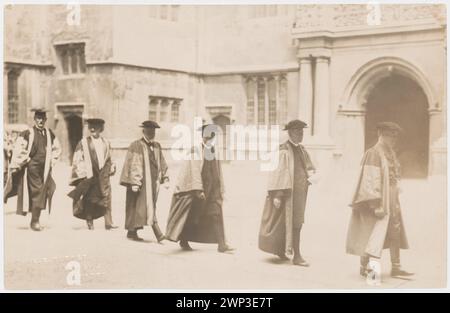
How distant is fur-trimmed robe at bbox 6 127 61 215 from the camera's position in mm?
10914

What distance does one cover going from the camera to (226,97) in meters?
16.3

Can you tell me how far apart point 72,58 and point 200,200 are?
7.89m

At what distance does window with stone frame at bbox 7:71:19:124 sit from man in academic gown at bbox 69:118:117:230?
633 cm

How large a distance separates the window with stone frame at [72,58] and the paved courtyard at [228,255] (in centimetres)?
570

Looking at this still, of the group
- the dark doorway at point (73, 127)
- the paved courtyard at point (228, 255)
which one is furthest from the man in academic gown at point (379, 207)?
the dark doorway at point (73, 127)

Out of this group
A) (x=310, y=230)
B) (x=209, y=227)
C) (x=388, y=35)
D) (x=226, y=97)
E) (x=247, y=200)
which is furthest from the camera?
(x=226, y=97)

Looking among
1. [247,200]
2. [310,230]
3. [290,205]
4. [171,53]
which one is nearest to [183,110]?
[171,53]

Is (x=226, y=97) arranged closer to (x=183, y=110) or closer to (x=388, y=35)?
(x=183, y=110)

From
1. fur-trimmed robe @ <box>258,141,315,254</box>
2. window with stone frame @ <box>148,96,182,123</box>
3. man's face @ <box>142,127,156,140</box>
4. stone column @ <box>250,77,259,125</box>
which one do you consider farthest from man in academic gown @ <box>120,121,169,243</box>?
stone column @ <box>250,77,259,125</box>

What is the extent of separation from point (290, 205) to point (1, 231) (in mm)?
4438

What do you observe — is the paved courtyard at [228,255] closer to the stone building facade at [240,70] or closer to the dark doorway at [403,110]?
the stone building facade at [240,70]

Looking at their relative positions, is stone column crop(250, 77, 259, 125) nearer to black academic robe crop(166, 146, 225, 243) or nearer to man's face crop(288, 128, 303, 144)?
black academic robe crop(166, 146, 225, 243)

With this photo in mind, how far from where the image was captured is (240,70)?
16.1 meters

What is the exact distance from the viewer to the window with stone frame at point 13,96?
16594mm
